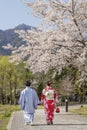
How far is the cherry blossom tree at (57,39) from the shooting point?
71.3 ft

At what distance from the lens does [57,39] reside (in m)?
22.3

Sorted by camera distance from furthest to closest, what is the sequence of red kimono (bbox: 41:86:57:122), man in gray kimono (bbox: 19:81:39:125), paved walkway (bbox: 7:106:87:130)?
red kimono (bbox: 41:86:57:122), man in gray kimono (bbox: 19:81:39:125), paved walkway (bbox: 7:106:87:130)

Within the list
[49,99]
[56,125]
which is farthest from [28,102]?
[56,125]

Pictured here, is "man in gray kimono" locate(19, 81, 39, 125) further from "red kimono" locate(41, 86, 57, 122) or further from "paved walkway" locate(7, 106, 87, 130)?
"red kimono" locate(41, 86, 57, 122)

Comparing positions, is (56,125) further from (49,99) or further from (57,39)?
(57,39)

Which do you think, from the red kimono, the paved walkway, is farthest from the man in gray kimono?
the red kimono

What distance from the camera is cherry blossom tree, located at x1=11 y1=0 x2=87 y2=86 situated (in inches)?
856

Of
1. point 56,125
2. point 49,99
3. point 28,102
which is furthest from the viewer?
point 49,99

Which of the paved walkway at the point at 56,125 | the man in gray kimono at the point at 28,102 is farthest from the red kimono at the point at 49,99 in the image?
the man in gray kimono at the point at 28,102

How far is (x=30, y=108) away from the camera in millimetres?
17953

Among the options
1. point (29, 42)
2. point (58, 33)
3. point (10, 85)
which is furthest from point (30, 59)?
point (10, 85)

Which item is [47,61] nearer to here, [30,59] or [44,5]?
[30,59]

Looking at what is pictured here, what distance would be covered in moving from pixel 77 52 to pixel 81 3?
2.57 metres

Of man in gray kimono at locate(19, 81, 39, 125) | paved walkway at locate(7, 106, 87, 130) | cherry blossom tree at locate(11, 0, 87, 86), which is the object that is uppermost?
cherry blossom tree at locate(11, 0, 87, 86)
